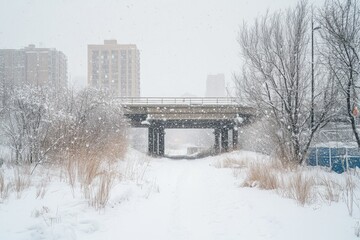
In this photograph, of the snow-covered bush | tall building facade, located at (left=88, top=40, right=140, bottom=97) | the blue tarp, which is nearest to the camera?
the snow-covered bush

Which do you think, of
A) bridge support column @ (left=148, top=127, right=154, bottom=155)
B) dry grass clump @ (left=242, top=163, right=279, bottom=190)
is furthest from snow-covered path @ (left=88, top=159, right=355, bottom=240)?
bridge support column @ (left=148, top=127, right=154, bottom=155)

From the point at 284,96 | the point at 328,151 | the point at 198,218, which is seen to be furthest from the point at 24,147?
the point at 328,151

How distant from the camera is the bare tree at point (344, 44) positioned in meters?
10.2

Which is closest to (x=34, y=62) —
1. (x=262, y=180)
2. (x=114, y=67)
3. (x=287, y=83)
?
(x=114, y=67)

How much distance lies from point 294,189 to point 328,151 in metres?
10.6

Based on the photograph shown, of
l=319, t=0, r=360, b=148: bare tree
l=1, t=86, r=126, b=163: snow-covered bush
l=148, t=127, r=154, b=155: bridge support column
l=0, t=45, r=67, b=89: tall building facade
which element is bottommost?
l=148, t=127, r=154, b=155: bridge support column

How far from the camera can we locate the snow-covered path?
4152 mm

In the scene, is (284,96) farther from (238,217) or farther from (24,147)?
(24,147)

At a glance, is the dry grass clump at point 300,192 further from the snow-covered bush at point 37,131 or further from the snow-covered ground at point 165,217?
the snow-covered bush at point 37,131

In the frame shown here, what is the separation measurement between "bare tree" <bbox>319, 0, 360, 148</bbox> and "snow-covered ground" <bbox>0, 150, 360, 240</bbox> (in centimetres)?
626

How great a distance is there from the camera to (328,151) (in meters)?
15.3

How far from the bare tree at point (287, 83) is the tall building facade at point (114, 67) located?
100109mm

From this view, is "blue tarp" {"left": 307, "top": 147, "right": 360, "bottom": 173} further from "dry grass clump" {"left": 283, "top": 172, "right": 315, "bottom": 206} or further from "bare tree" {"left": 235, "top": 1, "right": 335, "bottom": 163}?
"dry grass clump" {"left": 283, "top": 172, "right": 315, "bottom": 206}

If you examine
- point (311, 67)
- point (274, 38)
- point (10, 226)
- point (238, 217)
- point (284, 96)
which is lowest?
point (238, 217)
